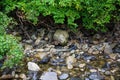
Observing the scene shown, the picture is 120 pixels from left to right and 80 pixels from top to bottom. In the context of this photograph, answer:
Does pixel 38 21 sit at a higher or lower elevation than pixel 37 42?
higher

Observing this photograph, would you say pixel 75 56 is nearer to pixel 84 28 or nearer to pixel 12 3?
pixel 84 28

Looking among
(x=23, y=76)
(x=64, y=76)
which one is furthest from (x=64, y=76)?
(x=23, y=76)

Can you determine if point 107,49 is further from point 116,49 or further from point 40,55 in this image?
point 40,55

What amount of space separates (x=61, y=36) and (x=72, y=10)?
1.66 feet

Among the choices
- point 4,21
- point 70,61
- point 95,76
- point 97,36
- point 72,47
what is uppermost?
point 4,21

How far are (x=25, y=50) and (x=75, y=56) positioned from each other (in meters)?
0.86

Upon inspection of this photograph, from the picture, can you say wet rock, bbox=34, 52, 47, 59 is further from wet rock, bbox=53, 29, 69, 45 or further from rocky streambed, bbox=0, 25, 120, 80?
wet rock, bbox=53, 29, 69, 45

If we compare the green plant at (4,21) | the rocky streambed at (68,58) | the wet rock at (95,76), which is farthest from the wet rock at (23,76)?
the wet rock at (95,76)

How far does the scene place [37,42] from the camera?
5055 mm

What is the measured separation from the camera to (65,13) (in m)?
4.71

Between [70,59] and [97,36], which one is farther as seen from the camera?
[97,36]

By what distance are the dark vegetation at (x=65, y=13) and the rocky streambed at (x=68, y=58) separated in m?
0.20

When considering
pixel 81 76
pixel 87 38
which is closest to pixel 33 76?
pixel 81 76

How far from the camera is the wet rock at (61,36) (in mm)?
4949
